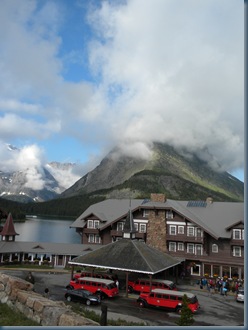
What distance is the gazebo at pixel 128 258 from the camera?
114 feet

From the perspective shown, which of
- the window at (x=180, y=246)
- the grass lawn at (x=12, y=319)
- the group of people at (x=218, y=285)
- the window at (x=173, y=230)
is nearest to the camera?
the grass lawn at (x=12, y=319)

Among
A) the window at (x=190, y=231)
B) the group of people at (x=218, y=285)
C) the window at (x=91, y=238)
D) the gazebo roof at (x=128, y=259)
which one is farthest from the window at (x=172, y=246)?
the window at (x=91, y=238)

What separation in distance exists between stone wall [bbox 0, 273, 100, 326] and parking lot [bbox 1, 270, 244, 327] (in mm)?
11591

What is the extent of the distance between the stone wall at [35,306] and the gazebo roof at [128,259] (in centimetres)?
2020

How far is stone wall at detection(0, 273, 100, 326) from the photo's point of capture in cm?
1154

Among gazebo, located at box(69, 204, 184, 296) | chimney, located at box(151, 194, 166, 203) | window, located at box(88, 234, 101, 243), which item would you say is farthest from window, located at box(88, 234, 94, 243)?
gazebo, located at box(69, 204, 184, 296)

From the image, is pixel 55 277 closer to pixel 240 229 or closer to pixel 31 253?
pixel 31 253

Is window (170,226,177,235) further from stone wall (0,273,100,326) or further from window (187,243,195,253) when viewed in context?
stone wall (0,273,100,326)

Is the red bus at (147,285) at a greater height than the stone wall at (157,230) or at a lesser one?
lesser

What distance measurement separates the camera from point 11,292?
14859 mm

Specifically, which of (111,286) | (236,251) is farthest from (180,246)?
(111,286)

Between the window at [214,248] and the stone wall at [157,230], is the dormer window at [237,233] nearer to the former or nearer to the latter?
the window at [214,248]

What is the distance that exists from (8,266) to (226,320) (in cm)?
3581

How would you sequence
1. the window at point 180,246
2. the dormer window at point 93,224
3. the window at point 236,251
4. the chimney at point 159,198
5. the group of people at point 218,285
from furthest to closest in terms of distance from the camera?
the dormer window at point 93,224 < the chimney at point 159,198 < the window at point 180,246 < the window at point 236,251 < the group of people at point 218,285
